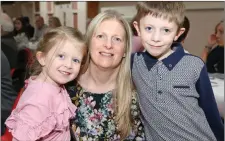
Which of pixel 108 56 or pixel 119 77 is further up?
pixel 108 56

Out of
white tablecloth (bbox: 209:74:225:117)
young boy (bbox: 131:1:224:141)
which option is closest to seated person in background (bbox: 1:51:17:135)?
young boy (bbox: 131:1:224:141)

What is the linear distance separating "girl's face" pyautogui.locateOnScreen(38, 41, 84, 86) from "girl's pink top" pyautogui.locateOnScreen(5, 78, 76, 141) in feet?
0.20

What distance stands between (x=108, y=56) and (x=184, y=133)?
57cm

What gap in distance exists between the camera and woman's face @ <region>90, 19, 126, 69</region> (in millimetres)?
1481

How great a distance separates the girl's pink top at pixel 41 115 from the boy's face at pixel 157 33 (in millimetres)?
523

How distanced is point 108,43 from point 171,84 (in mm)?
398

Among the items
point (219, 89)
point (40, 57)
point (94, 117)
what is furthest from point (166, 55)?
point (219, 89)

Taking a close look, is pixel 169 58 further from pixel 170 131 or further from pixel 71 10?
pixel 71 10

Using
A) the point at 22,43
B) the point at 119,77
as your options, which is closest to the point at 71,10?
the point at 22,43

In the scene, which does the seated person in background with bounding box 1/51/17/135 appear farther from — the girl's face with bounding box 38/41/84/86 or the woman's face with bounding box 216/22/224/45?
the woman's face with bounding box 216/22/224/45

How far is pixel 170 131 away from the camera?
139 cm

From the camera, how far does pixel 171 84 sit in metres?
1.37

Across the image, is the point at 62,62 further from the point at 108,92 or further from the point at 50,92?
the point at 108,92

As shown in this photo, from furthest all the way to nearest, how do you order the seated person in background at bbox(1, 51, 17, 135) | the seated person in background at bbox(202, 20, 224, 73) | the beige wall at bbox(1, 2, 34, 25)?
the beige wall at bbox(1, 2, 34, 25)
the seated person in background at bbox(202, 20, 224, 73)
the seated person in background at bbox(1, 51, 17, 135)
